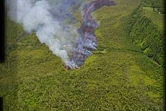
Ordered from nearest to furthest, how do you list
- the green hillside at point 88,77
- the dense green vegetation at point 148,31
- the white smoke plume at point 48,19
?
the green hillside at point 88,77 < the dense green vegetation at point 148,31 < the white smoke plume at point 48,19

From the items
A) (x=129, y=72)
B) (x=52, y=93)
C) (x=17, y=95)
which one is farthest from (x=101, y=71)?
(x=17, y=95)

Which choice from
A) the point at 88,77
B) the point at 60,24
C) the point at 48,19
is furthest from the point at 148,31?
the point at 48,19

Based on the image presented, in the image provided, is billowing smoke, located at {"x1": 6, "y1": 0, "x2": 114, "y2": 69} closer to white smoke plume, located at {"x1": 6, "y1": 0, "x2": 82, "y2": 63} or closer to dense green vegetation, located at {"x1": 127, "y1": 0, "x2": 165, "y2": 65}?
white smoke plume, located at {"x1": 6, "y1": 0, "x2": 82, "y2": 63}

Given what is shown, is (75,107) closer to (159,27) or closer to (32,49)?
(32,49)

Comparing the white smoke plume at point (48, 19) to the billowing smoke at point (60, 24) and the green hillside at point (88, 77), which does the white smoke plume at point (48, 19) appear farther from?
the green hillside at point (88, 77)

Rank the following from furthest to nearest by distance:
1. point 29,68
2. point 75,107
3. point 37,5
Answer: point 37,5
point 29,68
point 75,107

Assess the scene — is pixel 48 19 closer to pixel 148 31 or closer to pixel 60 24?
pixel 60 24

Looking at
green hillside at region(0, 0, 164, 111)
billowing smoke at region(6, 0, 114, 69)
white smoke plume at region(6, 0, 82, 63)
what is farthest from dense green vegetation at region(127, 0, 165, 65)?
white smoke plume at region(6, 0, 82, 63)


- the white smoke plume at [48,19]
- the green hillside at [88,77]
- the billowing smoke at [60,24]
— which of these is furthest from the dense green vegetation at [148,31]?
the white smoke plume at [48,19]
